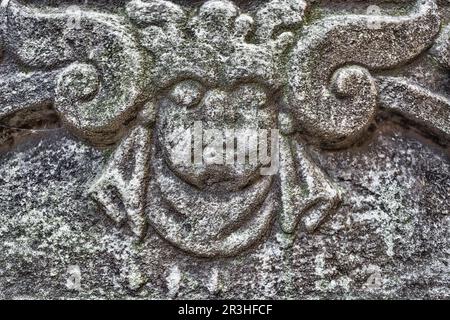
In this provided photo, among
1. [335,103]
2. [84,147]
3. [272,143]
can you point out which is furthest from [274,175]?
[84,147]

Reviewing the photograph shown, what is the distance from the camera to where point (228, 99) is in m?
1.28

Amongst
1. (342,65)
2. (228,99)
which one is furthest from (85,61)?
(342,65)

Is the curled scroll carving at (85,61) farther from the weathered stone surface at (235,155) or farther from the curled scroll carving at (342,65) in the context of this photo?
the curled scroll carving at (342,65)

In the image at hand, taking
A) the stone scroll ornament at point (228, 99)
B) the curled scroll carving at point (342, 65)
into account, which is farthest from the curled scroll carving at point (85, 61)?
the curled scroll carving at point (342, 65)

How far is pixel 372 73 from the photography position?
129 cm

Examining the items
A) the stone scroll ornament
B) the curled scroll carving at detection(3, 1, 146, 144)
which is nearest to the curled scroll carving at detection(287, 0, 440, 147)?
the stone scroll ornament

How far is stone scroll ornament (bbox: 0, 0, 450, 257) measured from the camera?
1257 millimetres

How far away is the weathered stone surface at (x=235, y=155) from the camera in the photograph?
1.25 m

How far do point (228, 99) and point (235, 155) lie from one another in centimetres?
12

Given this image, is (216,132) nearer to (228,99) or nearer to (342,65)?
(228,99)

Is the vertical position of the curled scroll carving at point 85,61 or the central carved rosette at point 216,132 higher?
the curled scroll carving at point 85,61

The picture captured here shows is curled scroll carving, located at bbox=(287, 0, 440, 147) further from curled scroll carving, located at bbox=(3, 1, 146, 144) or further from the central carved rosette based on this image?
curled scroll carving, located at bbox=(3, 1, 146, 144)

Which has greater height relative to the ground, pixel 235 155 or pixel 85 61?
pixel 85 61

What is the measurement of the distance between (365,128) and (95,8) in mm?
641
